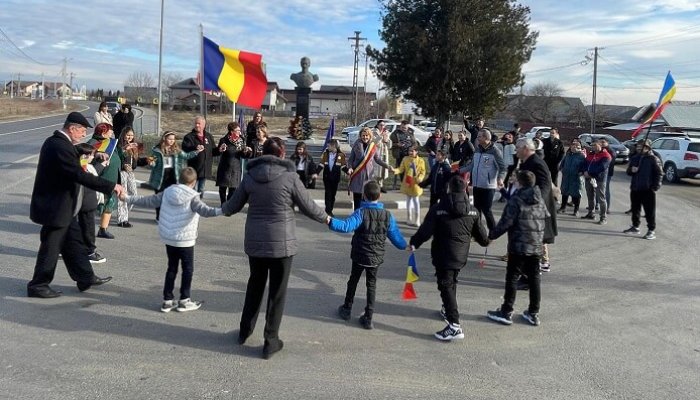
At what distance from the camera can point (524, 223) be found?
591cm

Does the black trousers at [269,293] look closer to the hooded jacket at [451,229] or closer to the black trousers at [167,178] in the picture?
the hooded jacket at [451,229]

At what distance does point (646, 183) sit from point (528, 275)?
5766 millimetres

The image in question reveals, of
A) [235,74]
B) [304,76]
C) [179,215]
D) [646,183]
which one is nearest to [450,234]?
[179,215]

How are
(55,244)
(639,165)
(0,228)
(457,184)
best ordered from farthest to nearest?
(639,165)
(0,228)
(55,244)
(457,184)

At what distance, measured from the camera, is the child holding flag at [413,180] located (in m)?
10.9

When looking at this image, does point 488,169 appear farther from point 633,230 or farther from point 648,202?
point 633,230

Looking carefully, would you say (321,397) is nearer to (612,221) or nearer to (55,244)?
(55,244)

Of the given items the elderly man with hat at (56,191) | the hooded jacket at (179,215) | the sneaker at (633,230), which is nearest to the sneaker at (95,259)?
the elderly man with hat at (56,191)

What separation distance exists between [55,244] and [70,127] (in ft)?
4.05

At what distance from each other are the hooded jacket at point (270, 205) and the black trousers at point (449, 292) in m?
1.55

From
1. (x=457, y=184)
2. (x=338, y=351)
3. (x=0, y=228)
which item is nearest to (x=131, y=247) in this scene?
(x=0, y=228)

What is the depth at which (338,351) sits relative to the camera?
496cm

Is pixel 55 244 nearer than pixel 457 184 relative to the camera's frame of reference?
No

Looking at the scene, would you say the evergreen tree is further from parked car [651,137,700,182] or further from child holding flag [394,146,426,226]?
child holding flag [394,146,426,226]
